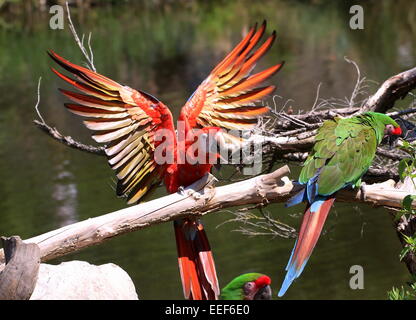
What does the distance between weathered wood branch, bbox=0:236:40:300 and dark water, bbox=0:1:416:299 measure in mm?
2655

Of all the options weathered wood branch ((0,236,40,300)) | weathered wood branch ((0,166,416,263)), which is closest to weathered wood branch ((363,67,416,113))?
weathered wood branch ((0,166,416,263))

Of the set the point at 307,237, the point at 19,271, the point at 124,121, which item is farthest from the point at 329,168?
the point at 19,271

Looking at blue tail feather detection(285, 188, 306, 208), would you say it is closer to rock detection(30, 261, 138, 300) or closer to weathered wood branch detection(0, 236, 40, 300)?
rock detection(30, 261, 138, 300)

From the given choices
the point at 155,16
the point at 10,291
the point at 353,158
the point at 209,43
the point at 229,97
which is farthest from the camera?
the point at 155,16

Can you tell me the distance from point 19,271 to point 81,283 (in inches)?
11.2

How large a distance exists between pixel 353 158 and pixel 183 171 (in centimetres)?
84

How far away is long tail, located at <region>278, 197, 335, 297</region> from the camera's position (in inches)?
133

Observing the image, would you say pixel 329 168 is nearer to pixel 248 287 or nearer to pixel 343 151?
pixel 343 151

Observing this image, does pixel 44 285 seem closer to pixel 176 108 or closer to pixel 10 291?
pixel 10 291

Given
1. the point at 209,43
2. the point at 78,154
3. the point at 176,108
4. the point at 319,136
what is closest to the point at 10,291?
the point at 319,136

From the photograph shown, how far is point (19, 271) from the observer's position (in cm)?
331

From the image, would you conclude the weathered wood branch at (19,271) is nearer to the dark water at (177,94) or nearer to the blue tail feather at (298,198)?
the blue tail feather at (298,198)

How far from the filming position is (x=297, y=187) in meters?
3.57
